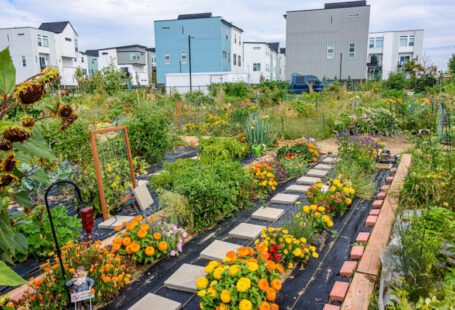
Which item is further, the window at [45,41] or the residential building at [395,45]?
the residential building at [395,45]

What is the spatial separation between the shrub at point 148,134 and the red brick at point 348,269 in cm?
455

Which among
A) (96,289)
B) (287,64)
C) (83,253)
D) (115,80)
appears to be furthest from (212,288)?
(287,64)

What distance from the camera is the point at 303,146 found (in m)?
6.61

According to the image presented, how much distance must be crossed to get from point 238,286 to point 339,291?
92 cm

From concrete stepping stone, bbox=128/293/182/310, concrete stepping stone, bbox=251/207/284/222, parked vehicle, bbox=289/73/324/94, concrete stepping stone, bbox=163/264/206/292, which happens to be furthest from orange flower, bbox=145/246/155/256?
parked vehicle, bbox=289/73/324/94

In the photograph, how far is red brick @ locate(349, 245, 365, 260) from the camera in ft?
9.98

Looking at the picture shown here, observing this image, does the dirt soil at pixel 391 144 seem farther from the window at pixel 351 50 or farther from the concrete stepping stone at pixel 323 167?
the window at pixel 351 50

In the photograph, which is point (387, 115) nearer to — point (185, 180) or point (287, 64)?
point (185, 180)

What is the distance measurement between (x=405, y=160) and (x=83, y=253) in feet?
17.9

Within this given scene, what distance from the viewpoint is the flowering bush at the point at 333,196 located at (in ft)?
13.2

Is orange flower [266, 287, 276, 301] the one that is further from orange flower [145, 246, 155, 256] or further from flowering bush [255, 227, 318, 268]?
orange flower [145, 246, 155, 256]

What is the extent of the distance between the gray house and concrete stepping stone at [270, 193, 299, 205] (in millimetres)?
25580

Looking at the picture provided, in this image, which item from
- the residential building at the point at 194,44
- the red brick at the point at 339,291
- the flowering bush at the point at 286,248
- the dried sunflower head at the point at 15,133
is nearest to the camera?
the dried sunflower head at the point at 15,133

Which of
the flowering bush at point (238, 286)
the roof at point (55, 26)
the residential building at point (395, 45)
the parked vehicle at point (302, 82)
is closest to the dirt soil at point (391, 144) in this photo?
the flowering bush at point (238, 286)
